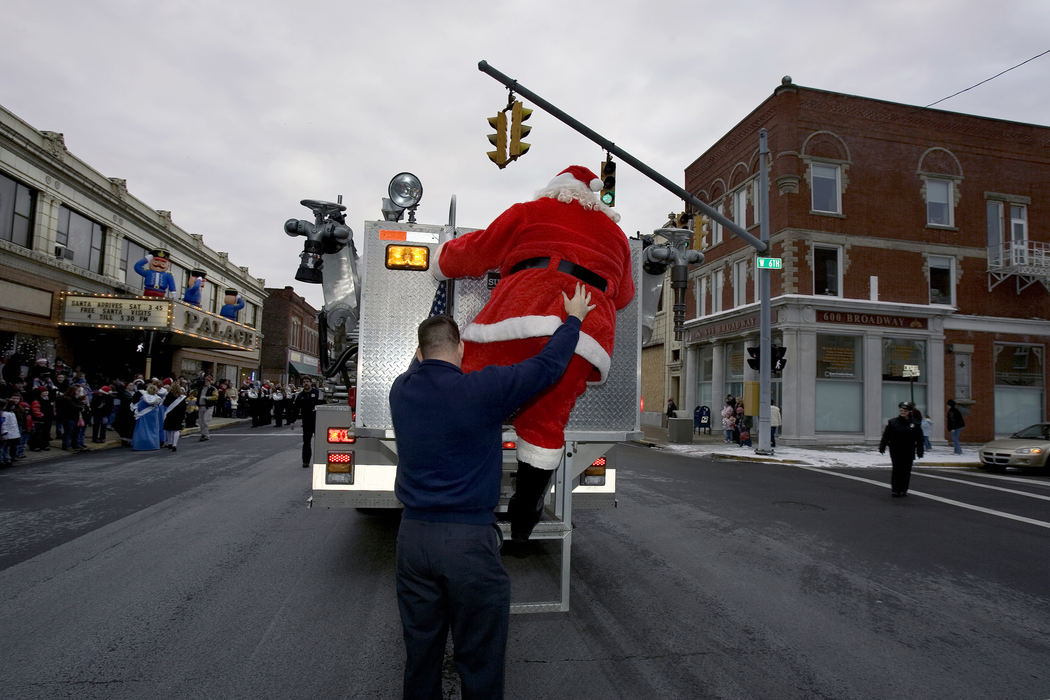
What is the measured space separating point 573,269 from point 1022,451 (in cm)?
1599

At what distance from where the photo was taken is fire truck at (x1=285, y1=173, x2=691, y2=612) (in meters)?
3.83

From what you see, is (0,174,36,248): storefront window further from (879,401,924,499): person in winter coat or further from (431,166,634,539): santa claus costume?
(879,401,924,499): person in winter coat

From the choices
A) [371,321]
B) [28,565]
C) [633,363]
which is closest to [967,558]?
[633,363]

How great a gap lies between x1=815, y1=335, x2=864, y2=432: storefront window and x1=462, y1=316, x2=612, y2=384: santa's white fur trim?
2104 centimetres

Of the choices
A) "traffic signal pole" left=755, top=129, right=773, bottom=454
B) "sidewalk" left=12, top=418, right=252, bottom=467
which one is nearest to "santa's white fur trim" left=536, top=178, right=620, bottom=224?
"sidewalk" left=12, top=418, right=252, bottom=467

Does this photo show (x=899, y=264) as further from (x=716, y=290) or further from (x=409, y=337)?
(x=409, y=337)

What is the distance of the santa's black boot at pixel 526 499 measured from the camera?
289cm

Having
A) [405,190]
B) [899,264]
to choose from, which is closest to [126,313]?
[405,190]

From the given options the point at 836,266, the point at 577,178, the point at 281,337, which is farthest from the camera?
the point at 281,337

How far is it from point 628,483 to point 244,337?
26.4 metres

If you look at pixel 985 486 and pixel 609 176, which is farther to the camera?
pixel 985 486

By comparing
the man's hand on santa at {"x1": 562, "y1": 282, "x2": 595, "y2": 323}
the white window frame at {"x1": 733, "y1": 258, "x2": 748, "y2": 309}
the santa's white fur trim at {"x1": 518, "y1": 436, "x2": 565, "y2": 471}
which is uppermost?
the white window frame at {"x1": 733, "y1": 258, "x2": 748, "y2": 309}

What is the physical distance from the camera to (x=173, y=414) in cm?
1419

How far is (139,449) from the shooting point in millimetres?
13969
